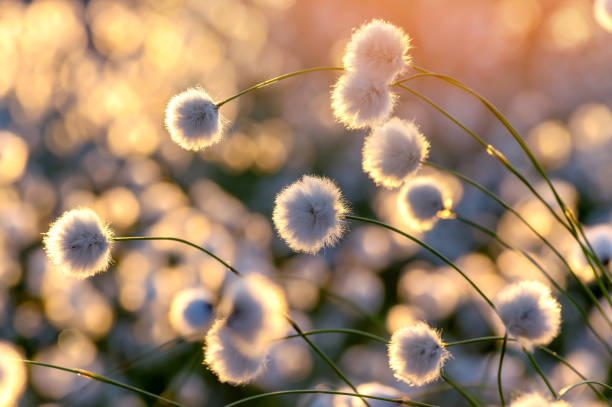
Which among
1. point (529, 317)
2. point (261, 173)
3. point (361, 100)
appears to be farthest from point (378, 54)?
point (261, 173)

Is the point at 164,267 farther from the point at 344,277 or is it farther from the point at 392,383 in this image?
the point at 392,383

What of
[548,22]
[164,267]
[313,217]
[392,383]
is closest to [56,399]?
[164,267]

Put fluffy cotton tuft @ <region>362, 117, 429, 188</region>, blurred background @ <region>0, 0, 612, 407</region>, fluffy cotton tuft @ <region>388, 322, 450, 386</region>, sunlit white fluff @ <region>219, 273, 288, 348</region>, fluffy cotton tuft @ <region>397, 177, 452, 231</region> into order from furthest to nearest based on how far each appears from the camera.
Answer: blurred background @ <region>0, 0, 612, 407</region>
fluffy cotton tuft @ <region>397, 177, 452, 231</region>
fluffy cotton tuft @ <region>362, 117, 429, 188</region>
fluffy cotton tuft @ <region>388, 322, 450, 386</region>
sunlit white fluff @ <region>219, 273, 288, 348</region>

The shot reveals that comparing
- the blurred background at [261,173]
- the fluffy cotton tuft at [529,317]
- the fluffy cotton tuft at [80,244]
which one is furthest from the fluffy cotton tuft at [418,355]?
the fluffy cotton tuft at [80,244]

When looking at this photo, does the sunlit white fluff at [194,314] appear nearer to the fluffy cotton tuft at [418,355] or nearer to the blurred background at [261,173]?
the blurred background at [261,173]

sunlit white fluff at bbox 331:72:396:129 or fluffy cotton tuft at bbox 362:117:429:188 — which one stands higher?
sunlit white fluff at bbox 331:72:396:129

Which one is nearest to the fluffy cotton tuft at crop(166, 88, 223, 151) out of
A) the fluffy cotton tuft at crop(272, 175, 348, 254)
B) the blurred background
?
the fluffy cotton tuft at crop(272, 175, 348, 254)

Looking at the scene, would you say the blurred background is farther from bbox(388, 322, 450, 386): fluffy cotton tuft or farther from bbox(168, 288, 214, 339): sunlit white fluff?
bbox(388, 322, 450, 386): fluffy cotton tuft
